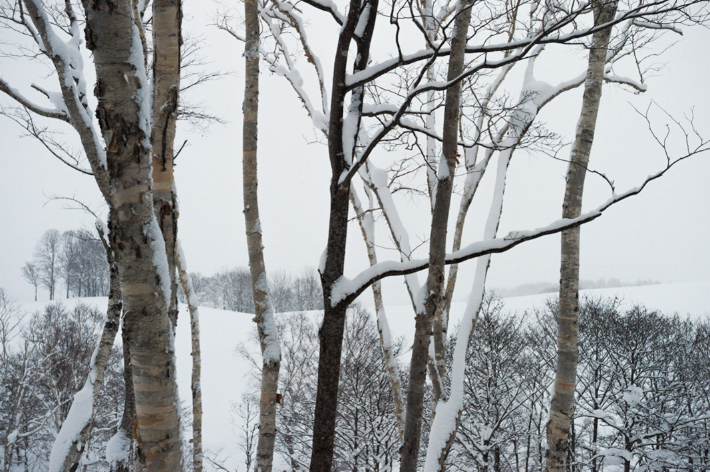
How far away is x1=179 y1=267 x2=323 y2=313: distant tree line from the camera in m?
42.1

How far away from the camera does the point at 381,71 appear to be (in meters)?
2.23

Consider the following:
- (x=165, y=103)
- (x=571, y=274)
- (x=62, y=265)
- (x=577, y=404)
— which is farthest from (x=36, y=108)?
(x=62, y=265)

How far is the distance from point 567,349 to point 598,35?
3204mm

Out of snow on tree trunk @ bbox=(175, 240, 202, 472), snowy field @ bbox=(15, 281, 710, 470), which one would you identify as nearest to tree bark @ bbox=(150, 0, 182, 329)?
snow on tree trunk @ bbox=(175, 240, 202, 472)

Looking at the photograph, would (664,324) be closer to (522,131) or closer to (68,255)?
(522,131)

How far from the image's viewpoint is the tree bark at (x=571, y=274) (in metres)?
3.49

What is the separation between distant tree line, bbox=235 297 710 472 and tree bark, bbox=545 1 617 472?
26.0 feet

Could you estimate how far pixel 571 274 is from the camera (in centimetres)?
362

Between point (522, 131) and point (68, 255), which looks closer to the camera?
point (522, 131)

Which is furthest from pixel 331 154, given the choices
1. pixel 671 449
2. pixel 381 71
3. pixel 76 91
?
pixel 671 449

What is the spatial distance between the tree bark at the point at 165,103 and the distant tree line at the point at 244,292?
38.7m

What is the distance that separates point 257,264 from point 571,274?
3269 mm

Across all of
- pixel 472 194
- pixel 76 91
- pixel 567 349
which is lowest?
pixel 567 349

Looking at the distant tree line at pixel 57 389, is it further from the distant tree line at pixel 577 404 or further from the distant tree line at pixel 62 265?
the distant tree line at pixel 62 265
